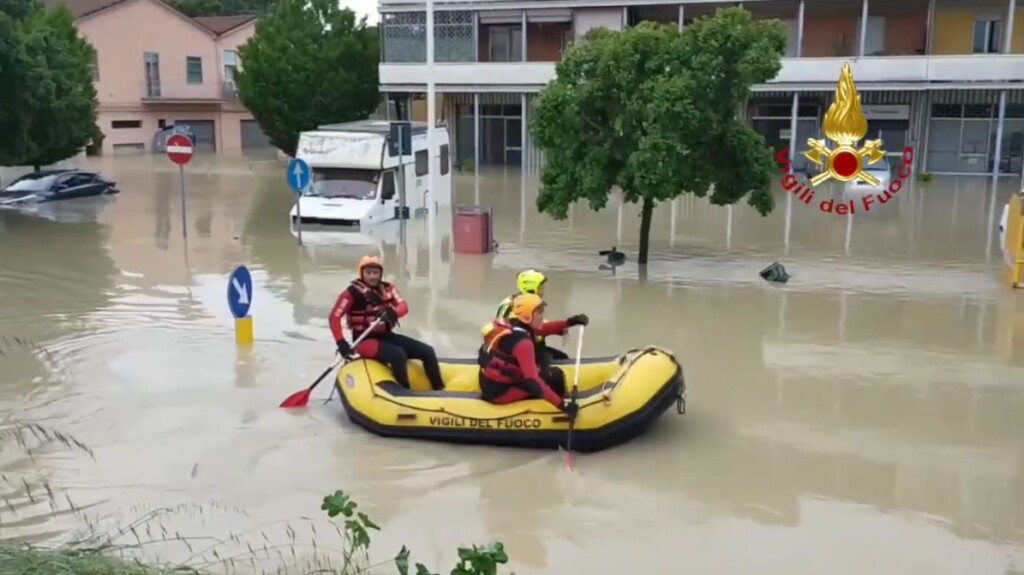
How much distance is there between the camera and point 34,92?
2355 cm

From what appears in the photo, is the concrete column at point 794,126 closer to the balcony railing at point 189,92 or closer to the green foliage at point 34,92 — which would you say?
the green foliage at point 34,92

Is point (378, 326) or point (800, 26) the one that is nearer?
point (378, 326)

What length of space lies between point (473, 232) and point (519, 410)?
11006 millimetres

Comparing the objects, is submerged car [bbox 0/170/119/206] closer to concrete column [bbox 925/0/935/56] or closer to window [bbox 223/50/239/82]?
window [bbox 223/50/239/82]

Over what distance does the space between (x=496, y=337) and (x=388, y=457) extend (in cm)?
142

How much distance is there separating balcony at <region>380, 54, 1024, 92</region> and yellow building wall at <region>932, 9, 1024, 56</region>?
2.25m

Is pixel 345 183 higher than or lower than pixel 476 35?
lower

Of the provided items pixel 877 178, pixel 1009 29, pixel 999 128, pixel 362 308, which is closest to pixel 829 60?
pixel 1009 29

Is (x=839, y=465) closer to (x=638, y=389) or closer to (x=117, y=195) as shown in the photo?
(x=638, y=389)

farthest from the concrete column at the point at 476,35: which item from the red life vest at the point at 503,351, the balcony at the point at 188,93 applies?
the red life vest at the point at 503,351

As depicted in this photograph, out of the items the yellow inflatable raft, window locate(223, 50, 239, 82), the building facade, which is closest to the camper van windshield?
the building facade

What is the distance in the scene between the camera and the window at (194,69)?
183 ft

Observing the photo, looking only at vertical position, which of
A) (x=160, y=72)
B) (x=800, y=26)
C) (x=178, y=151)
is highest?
(x=800, y=26)

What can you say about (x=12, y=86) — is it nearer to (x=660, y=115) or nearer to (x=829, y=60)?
(x=660, y=115)
